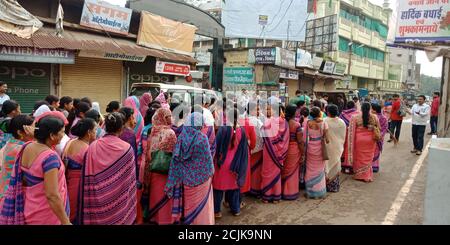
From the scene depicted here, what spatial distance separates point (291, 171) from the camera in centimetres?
543

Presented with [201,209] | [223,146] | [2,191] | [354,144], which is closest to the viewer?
[2,191]

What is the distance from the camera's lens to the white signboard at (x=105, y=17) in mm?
11008

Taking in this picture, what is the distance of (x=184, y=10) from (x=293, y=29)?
7636 millimetres

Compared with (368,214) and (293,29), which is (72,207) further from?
(293,29)

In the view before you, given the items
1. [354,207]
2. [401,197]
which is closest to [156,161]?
[354,207]

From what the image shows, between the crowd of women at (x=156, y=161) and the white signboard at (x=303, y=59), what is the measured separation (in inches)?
620

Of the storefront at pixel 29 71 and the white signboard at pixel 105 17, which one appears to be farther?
the white signboard at pixel 105 17

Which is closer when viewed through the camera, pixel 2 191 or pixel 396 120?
pixel 2 191

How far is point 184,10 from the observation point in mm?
16766

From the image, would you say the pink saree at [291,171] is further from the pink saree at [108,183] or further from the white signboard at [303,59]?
the white signboard at [303,59]

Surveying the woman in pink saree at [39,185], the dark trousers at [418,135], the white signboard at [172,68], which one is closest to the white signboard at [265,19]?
the white signboard at [172,68]

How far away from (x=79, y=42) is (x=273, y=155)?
7.48 meters

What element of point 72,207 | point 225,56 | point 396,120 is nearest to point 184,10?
point 225,56

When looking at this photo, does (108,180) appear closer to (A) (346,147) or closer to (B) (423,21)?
(B) (423,21)
